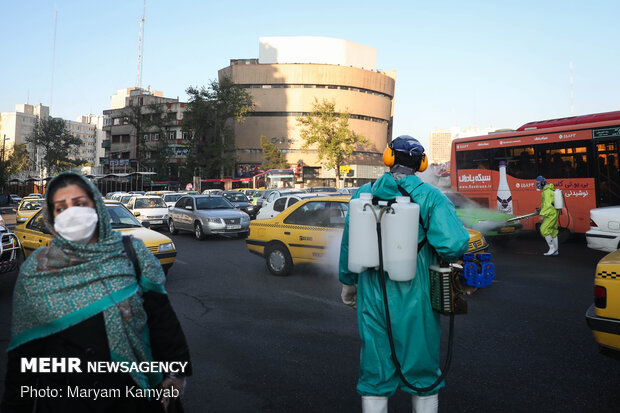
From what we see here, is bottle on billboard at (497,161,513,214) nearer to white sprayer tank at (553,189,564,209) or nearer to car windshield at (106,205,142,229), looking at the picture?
white sprayer tank at (553,189,564,209)

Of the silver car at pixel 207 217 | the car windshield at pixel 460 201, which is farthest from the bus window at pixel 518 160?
the silver car at pixel 207 217

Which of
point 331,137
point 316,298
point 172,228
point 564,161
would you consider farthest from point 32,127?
point 316,298

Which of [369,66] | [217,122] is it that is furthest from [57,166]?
[369,66]

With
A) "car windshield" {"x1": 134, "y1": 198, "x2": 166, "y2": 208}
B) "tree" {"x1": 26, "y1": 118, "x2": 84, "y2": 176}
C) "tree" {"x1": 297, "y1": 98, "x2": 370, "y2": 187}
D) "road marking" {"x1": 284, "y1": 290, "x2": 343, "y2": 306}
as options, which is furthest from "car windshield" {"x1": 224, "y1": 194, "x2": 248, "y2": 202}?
"tree" {"x1": 26, "y1": 118, "x2": 84, "y2": 176}

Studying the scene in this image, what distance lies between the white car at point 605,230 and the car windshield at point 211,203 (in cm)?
1241

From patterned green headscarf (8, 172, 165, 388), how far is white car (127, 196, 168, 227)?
18690 millimetres

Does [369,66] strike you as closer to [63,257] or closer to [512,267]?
[512,267]

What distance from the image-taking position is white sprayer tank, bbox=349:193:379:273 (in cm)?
258

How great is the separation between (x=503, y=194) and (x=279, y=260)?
9.36 metres

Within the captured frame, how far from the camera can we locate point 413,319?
255 centimetres

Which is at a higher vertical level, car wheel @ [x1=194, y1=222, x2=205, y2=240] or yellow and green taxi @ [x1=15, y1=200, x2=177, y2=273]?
yellow and green taxi @ [x1=15, y1=200, x2=177, y2=273]

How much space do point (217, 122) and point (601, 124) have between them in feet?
180

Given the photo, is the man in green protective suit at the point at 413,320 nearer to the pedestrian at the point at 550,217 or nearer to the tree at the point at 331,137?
the pedestrian at the point at 550,217

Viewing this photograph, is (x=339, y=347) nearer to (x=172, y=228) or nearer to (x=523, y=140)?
(x=523, y=140)
